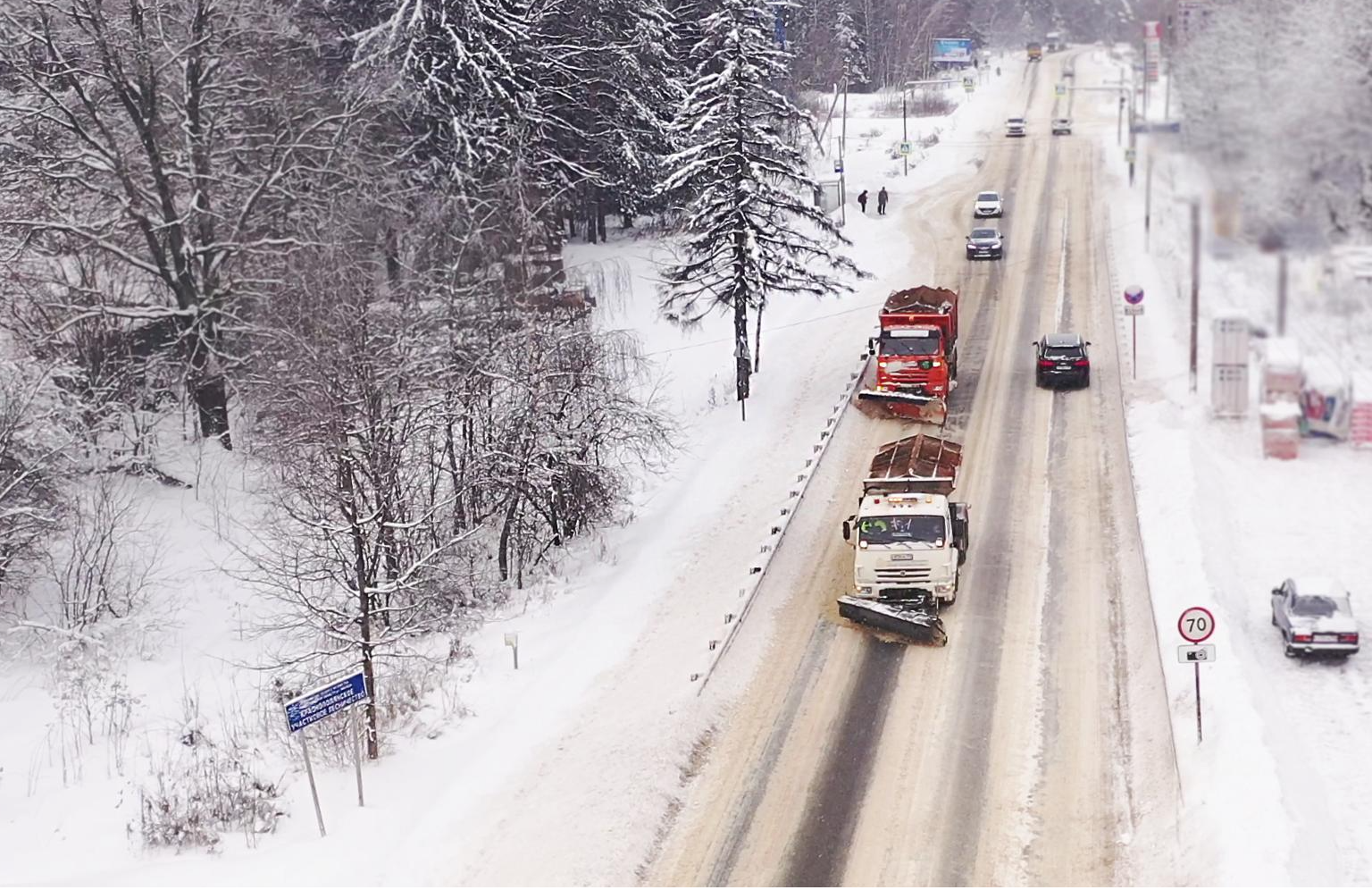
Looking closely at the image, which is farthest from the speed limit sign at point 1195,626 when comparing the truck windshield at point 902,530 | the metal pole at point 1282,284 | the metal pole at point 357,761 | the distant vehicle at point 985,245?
the distant vehicle at point 985,245

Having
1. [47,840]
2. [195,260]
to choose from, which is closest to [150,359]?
[195,260]

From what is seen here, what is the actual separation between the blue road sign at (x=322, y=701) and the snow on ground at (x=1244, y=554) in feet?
34.7

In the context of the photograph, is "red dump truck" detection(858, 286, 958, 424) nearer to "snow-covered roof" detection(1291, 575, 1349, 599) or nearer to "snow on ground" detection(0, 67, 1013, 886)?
"snow on ground" detection(0, 67, 1013, 886)

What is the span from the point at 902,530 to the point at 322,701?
12.0 meters

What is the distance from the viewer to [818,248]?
38.7 meters

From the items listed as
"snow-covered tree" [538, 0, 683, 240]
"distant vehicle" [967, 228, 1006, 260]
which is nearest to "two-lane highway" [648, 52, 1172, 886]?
"distant vehicle" [967, 228, 1006, 260]

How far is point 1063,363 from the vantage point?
125 feet

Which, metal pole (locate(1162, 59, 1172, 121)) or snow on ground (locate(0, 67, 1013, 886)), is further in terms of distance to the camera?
snow on ground (locate(0, 67, 1013, 886))

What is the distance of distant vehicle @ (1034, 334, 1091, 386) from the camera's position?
38250 millimetres

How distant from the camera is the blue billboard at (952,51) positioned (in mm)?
98562

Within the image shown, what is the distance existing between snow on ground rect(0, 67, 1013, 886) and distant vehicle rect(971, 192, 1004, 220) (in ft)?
75.9

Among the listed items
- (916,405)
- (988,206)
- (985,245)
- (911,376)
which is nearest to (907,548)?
(916,405)

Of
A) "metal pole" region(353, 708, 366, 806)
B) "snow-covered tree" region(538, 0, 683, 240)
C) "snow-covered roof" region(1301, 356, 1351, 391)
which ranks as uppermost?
"snow-covered tree" region(538, 0, 683, 240)

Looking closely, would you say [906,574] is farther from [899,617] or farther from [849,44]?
[849,44]
